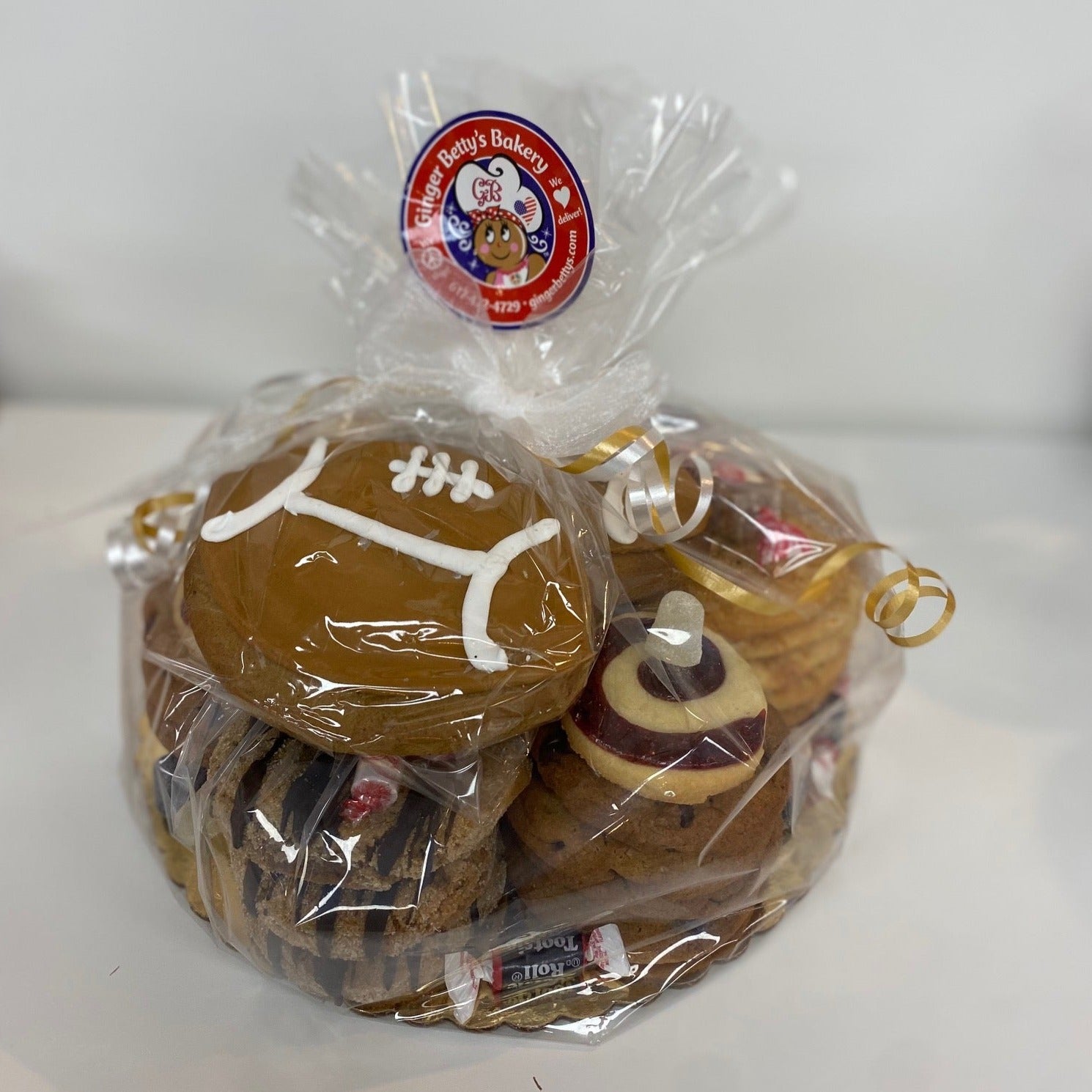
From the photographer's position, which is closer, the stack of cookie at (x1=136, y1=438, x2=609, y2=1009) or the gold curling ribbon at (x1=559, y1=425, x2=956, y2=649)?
the stack of cookie at (x1=136, y1=438, x2=609, y2=1009)

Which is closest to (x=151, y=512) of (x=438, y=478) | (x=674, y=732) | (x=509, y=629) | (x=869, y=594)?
(x=438, y=478)

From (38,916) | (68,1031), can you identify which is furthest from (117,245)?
(68,1031)

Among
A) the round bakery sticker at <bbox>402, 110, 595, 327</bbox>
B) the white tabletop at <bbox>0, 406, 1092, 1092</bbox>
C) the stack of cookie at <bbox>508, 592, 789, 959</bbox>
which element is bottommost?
the white tabletop at <bbox>0, 406, 1092, 1092</bbox>

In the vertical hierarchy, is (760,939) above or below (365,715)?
below

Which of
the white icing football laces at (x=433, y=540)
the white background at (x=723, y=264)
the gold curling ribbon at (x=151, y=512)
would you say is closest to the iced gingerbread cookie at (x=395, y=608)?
the white icing football laces at (x=433, y=540)

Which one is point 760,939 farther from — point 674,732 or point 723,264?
point 723,264

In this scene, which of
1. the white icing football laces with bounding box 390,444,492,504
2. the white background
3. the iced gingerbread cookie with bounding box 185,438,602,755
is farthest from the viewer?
the white background

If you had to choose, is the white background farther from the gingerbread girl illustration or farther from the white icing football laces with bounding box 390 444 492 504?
the white icing football laces with bounding box 390 444 492 504

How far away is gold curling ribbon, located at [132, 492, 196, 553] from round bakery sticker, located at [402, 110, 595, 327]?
35 centimetres

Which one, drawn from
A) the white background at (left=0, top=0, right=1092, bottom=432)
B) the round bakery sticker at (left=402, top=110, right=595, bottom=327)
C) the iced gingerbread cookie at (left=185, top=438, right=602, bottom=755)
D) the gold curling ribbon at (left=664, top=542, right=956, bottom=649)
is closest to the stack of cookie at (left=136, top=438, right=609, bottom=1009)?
the iced gingerbread cookie at (left=185, top=438, right=602, bottom=755)

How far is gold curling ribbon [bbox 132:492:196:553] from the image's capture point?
1027mm

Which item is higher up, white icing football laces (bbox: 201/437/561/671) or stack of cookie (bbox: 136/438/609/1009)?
white icing football laces (bbox: 201/437/561/671)

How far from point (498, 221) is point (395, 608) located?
38 cm

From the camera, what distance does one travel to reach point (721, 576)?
0.88 m
